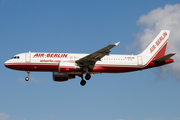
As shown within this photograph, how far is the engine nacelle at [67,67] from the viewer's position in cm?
4844

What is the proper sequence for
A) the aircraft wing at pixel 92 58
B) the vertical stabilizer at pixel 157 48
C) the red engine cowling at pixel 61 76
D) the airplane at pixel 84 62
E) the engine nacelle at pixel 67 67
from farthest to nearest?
the red engine cowling at pixel 61 76 → the vertical stabilizer at pixel 157 48 → the airplane at pixel 84 62 → the engine nacelle at pixel 67 67 → the aircraft wing at pixel 92 58

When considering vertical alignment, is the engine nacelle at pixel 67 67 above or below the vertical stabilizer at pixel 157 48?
below

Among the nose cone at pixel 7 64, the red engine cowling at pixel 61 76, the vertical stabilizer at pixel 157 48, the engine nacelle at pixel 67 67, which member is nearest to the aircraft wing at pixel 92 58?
the engine nacelle at pixel 67 67

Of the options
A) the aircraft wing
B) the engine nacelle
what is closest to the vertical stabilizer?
the aircraft wing

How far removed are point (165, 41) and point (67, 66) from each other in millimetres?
18627

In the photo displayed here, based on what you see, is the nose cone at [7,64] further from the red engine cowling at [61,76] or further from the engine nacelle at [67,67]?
the red engine cowling at [61,76]

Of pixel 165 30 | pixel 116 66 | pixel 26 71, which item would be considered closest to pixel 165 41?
pixel 165 30

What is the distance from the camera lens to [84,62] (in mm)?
49688

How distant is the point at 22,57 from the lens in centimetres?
4956

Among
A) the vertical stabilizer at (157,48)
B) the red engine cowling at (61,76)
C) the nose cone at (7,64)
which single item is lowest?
the red engine cowling at (61,76)

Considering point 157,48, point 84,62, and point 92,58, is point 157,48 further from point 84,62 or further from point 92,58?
point 84,62

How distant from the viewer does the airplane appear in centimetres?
4884

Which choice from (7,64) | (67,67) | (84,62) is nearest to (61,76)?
(67,67)

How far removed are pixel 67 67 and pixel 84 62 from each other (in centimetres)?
281
